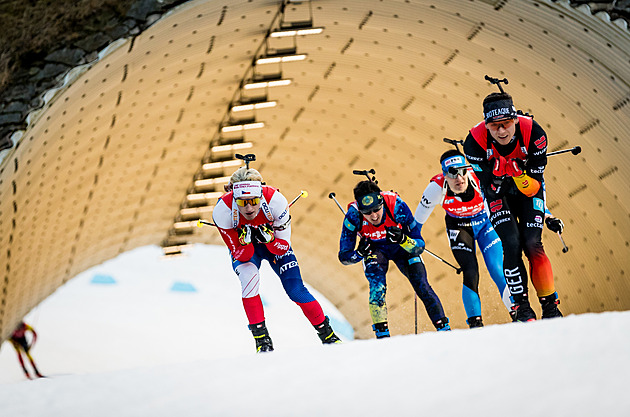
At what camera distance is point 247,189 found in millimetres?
8562

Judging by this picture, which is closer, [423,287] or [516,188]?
[516,188]

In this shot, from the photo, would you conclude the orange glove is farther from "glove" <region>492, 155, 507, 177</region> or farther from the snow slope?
the snow slope

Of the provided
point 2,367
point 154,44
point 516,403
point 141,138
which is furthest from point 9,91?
point 2,367

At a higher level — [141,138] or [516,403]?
[141,138]

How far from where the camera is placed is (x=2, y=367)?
25281 mm

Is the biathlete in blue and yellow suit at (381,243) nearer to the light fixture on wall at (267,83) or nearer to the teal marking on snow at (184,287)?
the light fixture on wall at (267,83)

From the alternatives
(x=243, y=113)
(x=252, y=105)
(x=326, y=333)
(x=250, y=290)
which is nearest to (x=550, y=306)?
(x=326, y=333)

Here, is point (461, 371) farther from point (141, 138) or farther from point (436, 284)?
point (436, 284)

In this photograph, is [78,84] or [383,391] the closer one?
[383,391]

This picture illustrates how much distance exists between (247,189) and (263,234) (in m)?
0.50

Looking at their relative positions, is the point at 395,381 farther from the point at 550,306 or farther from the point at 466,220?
the point at 466,220

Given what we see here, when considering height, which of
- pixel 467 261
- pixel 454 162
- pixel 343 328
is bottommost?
pixel 467 261

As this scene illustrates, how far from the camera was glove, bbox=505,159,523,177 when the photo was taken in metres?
8.16

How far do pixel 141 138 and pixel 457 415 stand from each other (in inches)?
514
